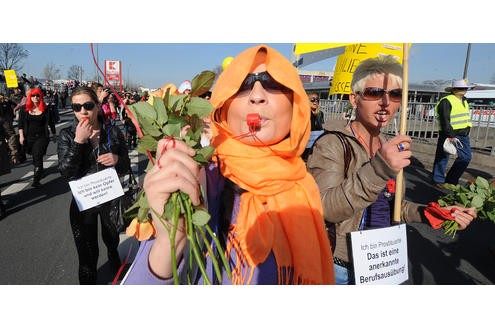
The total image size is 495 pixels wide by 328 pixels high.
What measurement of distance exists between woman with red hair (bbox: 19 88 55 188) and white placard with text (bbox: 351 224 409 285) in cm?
663

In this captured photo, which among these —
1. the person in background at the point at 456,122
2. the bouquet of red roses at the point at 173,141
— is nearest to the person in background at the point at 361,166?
the bouquet of red roses at the point at 173,141

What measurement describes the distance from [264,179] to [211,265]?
38cm

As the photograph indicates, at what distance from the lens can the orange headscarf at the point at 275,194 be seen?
4.05 feet

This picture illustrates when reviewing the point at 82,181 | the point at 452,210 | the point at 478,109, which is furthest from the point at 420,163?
the point at 82,181

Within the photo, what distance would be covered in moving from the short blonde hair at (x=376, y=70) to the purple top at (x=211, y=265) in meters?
1.05

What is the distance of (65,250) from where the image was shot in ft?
13.0

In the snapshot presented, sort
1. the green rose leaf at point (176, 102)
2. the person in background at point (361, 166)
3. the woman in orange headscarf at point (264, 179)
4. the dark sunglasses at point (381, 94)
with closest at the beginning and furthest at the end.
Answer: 1. the green rose leaf at point (176, 102)
2. the woman in orange headscarf at point (264, 179)
3. the person in background at point (361, 166)
4. the dark sunglasses at point (381, 94)

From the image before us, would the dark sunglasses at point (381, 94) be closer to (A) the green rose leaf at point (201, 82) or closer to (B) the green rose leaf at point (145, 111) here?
(A) the green rose leaf at point (201, 82)

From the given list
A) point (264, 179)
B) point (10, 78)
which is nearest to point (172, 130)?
point (264, 179)

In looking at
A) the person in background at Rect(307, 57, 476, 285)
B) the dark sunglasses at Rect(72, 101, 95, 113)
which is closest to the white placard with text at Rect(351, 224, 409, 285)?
the person in background at Rect(307, 57, 476, 285)

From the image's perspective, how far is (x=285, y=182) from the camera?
136cm

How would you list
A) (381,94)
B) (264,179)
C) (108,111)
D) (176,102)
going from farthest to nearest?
(108,111), (381,94), (264,179), (176,102)

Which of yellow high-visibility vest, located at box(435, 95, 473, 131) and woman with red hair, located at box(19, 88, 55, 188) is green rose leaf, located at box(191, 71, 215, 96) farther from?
yellow high-visibility vest, located at box(435, 95, 473, 131)

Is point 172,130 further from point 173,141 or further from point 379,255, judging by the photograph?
point 379,255
